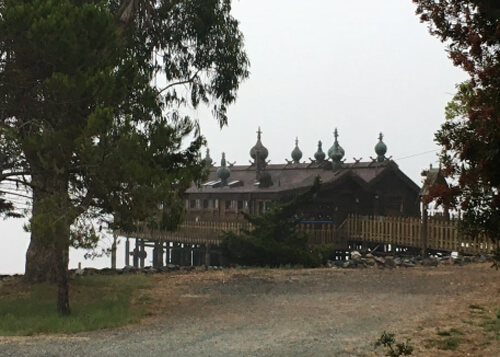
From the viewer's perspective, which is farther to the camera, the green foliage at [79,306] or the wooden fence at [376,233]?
the wooden fence at [376,233]

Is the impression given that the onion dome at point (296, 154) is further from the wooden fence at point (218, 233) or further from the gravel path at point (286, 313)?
the gravel path at point (286, 313)

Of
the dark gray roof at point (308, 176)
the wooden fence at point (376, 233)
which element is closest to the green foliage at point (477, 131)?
the wooden fence at point (376, 233)

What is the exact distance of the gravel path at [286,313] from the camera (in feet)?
35.3

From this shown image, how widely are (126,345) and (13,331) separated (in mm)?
3233

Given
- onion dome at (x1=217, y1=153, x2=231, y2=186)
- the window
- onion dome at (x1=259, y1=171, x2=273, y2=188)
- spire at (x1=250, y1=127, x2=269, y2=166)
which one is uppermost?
spire at (x1=250, y1=127, x2=269, y2=166)

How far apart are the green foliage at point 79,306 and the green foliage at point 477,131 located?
25.9ft

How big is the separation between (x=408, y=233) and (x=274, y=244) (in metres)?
8.87

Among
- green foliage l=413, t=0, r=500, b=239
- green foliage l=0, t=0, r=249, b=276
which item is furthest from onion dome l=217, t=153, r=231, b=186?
green foliage l=413, t=0, r=500, b=239

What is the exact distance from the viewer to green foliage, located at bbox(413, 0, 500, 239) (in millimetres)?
7191

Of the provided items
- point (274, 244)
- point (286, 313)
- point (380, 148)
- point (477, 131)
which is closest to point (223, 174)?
point (380, 148)

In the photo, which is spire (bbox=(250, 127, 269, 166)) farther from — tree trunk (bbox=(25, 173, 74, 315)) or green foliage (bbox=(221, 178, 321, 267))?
tree trunk (bbox=(25, 173, 74, 315))

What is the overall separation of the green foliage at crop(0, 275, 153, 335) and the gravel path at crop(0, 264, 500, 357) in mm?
601

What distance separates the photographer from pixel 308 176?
3991cm

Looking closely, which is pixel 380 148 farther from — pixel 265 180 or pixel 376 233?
pixel 376 233
